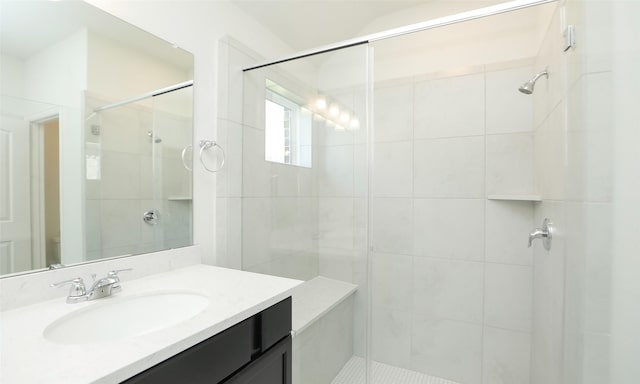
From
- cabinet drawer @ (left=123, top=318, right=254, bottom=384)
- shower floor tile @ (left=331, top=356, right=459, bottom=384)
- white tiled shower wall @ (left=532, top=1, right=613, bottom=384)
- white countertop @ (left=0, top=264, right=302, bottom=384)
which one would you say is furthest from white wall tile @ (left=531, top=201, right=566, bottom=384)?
cabinet drawer @ (left=123, top=318, right=254, bottom=384)

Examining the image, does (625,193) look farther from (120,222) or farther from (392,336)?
(392,336)

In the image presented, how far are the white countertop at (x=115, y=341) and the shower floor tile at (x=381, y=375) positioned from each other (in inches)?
38.0

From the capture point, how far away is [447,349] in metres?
2.03

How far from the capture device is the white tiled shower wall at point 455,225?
6.06 feet

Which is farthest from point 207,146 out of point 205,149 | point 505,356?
point 505,356

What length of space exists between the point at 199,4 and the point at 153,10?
0.29m

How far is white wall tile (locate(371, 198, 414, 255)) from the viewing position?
214 centimetres

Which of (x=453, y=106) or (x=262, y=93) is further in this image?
(x=453, y=106)

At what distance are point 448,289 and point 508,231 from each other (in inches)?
21.7

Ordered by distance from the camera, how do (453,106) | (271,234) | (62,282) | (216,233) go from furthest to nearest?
(453,106), (271,234), (216,233), (62,282)

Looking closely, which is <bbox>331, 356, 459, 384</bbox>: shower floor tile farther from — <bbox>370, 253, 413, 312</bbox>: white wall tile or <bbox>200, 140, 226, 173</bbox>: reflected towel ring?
<bbox>200, 140, 226, 173</bbox>: reflected towel ring

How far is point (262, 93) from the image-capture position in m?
1.81

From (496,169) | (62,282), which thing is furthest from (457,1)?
(62,282)

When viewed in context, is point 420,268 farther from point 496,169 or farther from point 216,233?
point 216,233
